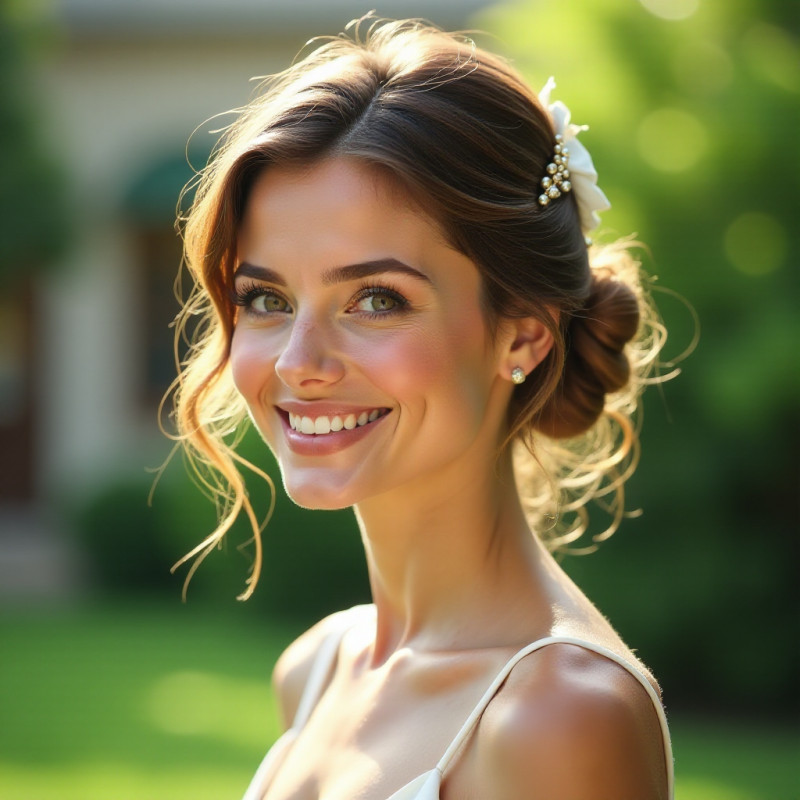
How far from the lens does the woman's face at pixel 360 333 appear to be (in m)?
2.17

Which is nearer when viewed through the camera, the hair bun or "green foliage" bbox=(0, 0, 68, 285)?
the hair bun

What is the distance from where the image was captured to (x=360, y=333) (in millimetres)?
2182

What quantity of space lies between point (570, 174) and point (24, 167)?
28.5 feet

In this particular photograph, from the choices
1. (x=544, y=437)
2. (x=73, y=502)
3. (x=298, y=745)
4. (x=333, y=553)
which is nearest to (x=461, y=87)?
(x=544, y=437)

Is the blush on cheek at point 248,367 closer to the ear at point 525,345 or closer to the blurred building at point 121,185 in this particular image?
the ear at point 525,345

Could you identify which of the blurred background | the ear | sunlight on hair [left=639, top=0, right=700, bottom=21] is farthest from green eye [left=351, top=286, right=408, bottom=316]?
sunlight on hair [left=639, top=0, right=700, bottom=21]

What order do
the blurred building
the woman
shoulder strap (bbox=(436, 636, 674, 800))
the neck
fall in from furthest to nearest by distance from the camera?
the blurred building, the neck, the woman, shoulder strap (bbox=(436, 636, 674, 800))

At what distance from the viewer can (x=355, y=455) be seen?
2.23 m

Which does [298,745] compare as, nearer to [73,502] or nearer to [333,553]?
[333,553]

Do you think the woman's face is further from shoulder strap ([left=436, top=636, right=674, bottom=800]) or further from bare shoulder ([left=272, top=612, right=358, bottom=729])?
bare shoulder ([left=272, top=612, right=358, bottom=729])

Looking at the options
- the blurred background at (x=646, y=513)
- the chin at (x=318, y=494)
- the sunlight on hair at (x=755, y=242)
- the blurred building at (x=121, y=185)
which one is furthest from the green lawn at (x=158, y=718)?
the chin at (x=318, y=494)

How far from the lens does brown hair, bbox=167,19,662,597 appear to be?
2.17 m

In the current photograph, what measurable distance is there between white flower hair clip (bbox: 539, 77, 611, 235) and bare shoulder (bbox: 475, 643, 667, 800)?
35.6 inches

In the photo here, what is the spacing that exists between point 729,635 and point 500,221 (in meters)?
4.93
